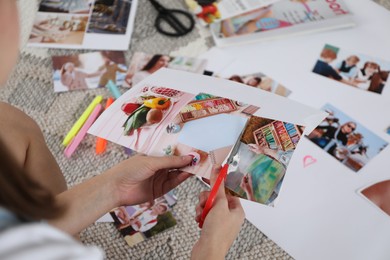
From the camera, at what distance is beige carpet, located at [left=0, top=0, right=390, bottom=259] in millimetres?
754

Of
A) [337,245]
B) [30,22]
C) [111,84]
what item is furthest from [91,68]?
[337,245]

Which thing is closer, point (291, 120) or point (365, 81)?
point (291, 120)

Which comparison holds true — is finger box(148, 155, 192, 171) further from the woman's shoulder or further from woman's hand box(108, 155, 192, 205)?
the woman's shoulder

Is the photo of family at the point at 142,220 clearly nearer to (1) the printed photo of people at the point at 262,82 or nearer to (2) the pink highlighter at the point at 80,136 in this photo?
(2) the pink highlighter at the point at 80,136

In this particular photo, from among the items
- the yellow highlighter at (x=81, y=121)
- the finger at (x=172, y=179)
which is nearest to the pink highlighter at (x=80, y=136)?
the yellow highlighter at (x=81, y=121)

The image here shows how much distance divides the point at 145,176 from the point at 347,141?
389 mm

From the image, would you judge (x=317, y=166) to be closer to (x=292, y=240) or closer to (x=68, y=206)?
(x=292, y=240)

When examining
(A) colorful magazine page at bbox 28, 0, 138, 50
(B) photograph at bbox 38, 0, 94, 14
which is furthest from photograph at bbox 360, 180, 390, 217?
(B) photograph at bbox 38, 0, 94, 14

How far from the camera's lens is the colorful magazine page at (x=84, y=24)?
997 millimetres

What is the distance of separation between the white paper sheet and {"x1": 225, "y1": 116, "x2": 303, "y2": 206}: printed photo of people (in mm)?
179

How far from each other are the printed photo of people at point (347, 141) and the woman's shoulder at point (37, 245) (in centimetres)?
57

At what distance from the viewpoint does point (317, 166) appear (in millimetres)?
765

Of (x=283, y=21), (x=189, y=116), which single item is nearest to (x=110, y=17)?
(x=283, y=21)

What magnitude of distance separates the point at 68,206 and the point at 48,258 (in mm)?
310
